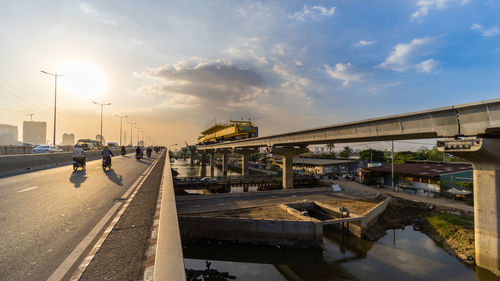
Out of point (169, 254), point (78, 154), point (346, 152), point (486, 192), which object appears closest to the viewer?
point (169, 254)

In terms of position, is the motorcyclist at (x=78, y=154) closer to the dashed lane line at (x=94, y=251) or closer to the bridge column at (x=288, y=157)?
the dashed lane line at (x=94, y=251)

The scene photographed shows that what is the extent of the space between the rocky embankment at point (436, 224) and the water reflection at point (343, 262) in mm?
1169

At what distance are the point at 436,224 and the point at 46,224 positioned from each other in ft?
115

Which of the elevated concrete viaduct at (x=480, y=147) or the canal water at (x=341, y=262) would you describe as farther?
the canal water at (x=341, y=262)

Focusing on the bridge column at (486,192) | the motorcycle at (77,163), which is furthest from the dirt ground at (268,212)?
the motorcycle at (77,163)

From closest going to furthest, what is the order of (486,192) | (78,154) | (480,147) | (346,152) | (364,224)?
(480,147) < (486,192) < (78,154) < (364,224) < (346,152)

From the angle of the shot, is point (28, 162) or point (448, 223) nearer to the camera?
point (28, 162)

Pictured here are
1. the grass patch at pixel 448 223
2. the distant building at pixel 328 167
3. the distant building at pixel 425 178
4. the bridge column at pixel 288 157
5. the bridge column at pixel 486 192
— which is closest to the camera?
the bridge column at pixel 486 192

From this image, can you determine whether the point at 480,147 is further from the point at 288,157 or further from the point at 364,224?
the point at 288,157

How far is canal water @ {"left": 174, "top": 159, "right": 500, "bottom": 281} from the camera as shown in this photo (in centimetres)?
1661

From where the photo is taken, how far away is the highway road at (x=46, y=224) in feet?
12.4

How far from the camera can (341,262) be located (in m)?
18.7

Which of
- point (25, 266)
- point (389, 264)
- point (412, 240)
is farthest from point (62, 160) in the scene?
point (412, 240)

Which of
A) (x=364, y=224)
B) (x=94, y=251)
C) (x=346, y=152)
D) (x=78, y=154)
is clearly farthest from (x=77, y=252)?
(x=346, y=152)
